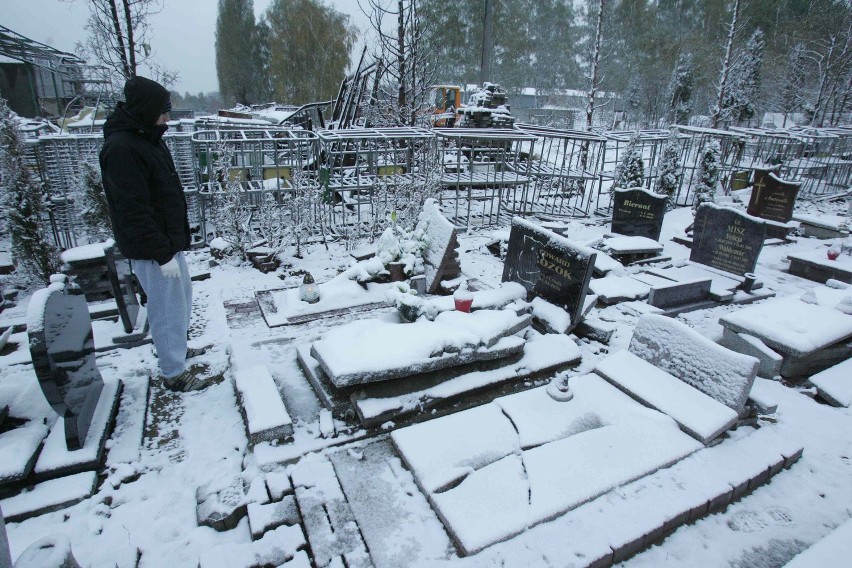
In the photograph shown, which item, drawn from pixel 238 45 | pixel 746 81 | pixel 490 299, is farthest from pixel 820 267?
pixel 238 45

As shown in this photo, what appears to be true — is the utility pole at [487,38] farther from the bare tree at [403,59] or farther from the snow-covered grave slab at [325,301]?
the snow-covered grave slab at [325,301]

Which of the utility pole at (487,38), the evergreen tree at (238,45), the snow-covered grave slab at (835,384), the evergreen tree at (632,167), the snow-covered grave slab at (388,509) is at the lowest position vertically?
the snow-covered grave slab at (388,509)

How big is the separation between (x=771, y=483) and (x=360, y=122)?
42.5ft

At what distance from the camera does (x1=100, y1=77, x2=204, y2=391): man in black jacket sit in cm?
327

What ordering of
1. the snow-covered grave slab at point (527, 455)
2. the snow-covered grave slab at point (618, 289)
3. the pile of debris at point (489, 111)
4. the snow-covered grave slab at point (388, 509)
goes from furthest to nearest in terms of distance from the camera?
the pile of debris at point (489, 111)
the snow-covered grave slab at point (618, 289)
the snow-covered grave slab at point (527, 455)
the snow-covered grave slab at point (388, 509)

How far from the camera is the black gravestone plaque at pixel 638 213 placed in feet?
26.1

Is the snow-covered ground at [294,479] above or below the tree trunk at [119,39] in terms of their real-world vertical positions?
below

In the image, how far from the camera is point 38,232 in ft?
19.4

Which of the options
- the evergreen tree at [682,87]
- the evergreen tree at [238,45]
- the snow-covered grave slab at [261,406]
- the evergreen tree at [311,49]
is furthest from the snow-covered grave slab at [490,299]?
the evergreen tree at [238,45]

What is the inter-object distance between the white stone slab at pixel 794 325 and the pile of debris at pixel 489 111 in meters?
10.3

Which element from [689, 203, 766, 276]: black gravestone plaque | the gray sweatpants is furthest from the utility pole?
the gray sweatpants

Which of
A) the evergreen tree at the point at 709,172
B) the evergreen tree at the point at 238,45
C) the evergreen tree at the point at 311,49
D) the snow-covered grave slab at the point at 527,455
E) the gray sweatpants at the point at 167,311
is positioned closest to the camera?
the snow-covered grave slab at the point at 527,455

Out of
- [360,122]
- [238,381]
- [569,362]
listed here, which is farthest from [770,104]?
[238,381]

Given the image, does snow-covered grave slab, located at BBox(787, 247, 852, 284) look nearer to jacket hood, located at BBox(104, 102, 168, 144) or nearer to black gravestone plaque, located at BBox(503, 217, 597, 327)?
black gravestone plaque, located at BBox(503, 217, 597, 327)
